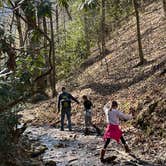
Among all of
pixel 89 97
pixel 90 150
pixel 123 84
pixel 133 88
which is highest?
pixel 123 84

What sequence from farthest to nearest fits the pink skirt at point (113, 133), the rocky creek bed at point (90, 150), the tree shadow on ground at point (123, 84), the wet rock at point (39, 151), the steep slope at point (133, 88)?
the tree shadow on ground at point (123, 84) < the steep slope at point (133, 88) < the wet rock at point (39, 151) < the pink skirt at point (113, 133) < the rocky creek bed at point (90, 150)

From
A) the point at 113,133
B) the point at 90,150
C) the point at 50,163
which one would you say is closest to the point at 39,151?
the point at 90,150

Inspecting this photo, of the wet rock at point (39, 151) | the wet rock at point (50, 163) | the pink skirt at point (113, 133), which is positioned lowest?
the wet rock at point (50, 163)

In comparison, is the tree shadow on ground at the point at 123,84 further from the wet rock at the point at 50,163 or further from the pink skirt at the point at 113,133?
the wet rock at the point at 50,163

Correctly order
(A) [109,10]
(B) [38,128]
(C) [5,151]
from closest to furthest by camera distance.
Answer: (C) [5,151]
(B) [38,128]
(A) [109,10]

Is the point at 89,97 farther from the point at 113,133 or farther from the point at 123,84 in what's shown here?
the point at 113,133

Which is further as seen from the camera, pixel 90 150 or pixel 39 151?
pixel 39 151

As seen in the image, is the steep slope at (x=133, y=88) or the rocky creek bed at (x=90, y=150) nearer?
the rocky creek bed at (x=90, y=150)

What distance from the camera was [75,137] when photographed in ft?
53.8

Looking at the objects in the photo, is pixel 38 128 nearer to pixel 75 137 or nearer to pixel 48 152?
pixel 75 137

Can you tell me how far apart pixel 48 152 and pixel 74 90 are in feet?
43.0

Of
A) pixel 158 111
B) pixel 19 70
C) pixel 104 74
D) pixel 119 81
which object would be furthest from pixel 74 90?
pixel 19 70

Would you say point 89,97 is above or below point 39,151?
above

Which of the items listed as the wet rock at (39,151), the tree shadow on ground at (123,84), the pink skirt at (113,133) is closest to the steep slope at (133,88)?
the tree shadow on ground at (123,84)
